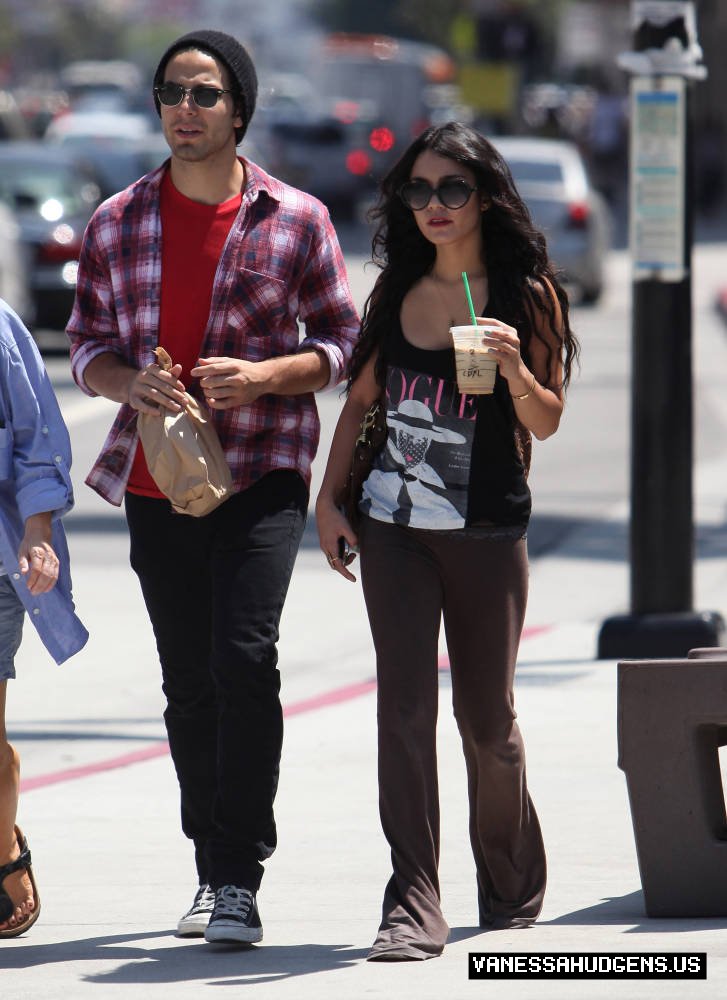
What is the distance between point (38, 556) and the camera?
4715mm

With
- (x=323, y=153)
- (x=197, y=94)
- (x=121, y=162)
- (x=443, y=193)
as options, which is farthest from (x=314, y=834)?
(x=323, y=153)

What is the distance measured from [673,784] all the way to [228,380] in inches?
55.6

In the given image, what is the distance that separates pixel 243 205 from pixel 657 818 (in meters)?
1.73

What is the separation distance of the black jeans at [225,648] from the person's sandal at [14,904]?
1.28 ft

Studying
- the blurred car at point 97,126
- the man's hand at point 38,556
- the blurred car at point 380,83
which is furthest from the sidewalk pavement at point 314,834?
the blurred car at point 380,83

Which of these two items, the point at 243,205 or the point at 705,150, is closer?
the point at 243,205

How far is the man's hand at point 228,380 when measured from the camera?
15.4 feet

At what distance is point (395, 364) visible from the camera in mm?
4738

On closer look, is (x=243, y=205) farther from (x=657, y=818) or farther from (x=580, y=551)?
(x=580, y=551)

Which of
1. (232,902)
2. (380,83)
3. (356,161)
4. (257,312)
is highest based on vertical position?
(380,83)

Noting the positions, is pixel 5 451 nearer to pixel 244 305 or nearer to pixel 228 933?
pixel 244 305

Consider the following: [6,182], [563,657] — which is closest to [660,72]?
[563,657]

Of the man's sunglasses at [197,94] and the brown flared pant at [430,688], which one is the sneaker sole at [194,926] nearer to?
the brown flared pant at [430,688]

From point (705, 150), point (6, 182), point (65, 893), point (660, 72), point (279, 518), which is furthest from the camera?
point (705, 150)
